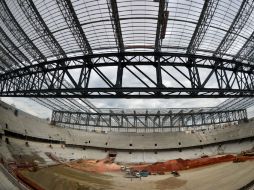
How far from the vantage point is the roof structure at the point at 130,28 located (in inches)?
856

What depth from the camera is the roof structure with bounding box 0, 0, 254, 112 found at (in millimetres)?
21748

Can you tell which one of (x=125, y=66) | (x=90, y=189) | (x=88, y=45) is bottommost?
(x=90, y=189)

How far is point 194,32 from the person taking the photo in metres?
24.2

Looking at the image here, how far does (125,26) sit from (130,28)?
2.03 feet

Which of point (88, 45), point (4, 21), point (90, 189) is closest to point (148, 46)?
point (88, 45)

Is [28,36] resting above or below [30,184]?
above

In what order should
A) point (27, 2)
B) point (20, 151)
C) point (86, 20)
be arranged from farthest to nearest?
point (20, 151), point (86, 20), point (27, 2)

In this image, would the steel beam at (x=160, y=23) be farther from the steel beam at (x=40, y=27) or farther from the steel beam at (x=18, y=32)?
the steel beam at (x=18, y=32)

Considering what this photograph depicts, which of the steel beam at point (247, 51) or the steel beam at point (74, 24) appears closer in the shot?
the steel beam at point (74, 24)

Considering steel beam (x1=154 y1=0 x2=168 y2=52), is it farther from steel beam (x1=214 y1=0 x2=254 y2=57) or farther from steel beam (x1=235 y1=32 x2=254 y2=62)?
steel beam (x1=235 y1=32 x2=254 y2=62)

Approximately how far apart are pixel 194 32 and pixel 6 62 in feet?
67.0

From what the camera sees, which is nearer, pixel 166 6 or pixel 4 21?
pixel 166 6

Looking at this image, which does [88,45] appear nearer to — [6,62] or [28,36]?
[28,36]

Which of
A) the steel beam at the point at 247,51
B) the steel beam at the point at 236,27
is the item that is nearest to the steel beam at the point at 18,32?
the steel beam at the point at 236,27
